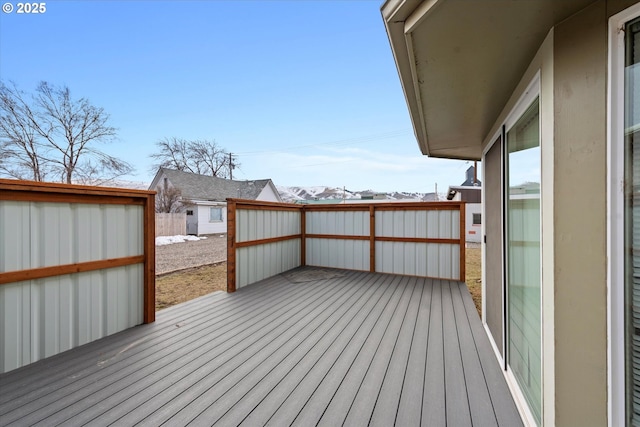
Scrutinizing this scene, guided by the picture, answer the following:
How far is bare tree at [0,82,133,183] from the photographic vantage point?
1080 centimetres

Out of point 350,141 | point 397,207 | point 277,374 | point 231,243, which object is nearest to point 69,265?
point 231,243

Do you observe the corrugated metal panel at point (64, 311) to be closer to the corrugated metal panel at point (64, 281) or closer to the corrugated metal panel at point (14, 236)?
the corrugated metal panel at point (64, 281)

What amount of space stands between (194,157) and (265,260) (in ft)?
71.6

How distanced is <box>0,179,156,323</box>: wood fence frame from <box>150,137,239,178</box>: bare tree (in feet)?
69.4

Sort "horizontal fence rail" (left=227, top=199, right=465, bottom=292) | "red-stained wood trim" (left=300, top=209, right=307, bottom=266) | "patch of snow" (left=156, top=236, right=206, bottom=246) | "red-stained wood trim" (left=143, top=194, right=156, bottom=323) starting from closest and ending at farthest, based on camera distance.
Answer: "red-stained wood trim" (left=143, top=194, right=156, bottom=323) → "horizontal fence rail" (left=227, top=199, right=465, bottom=292) → "red-stained wood trim" (left=300, top=209, right=307, bottom=266) → "patch of snow" (left=156, top=236, right=206, bottom=246)

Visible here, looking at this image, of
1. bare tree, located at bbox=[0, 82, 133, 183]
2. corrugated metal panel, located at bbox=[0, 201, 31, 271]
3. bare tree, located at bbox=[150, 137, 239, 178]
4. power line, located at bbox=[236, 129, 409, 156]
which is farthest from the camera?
power line, located at bbox=[236, 129, 409, 156]

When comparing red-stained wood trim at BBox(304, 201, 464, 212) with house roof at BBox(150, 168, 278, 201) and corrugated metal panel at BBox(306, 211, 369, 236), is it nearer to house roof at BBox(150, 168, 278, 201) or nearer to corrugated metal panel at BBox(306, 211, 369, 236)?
corrugated metal panel at BBox(306, 211, 369, 236)

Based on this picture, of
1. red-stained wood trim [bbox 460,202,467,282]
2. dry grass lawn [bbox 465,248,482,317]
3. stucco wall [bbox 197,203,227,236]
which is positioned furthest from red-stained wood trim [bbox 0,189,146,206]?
stucco wall [bbox 197,203,227,236]

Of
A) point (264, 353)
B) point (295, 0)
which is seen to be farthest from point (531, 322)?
point (295, 0)

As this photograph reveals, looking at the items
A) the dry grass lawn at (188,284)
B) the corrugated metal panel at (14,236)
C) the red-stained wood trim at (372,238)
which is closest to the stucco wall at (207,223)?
the dry grass lawn at (188,284)

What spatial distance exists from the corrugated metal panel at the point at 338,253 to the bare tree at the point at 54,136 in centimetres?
1313

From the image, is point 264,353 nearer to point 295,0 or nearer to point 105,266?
point 105,266

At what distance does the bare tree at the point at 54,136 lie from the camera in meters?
10.8

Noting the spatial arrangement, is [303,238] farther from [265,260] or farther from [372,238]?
[372,238]
